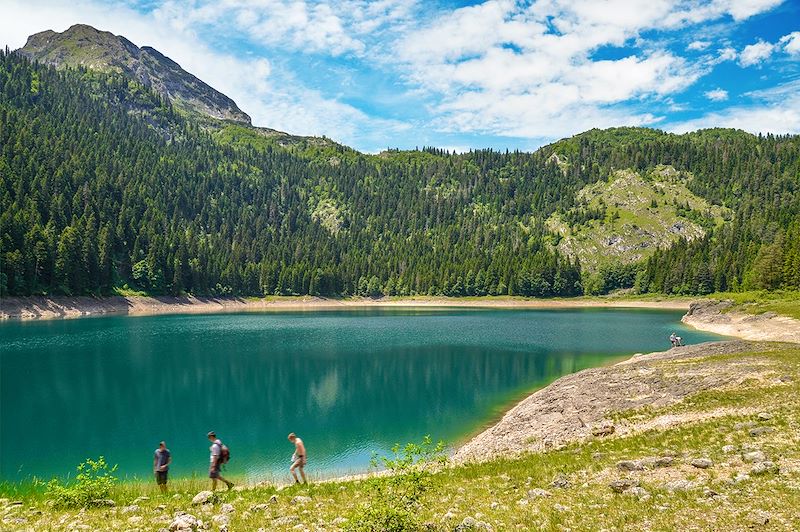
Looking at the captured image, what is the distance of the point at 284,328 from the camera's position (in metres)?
105

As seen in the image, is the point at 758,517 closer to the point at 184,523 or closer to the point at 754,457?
the point at 754,457

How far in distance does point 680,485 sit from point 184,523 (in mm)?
13903

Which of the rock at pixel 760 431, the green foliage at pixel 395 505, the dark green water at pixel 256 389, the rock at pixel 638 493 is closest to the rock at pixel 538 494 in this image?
the rock at pixel 638 493

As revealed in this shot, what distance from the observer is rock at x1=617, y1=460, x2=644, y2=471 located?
53.7 ft

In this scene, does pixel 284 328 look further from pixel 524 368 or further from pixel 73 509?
pixel 73 509

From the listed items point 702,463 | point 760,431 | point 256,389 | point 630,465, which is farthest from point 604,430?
point 256,389

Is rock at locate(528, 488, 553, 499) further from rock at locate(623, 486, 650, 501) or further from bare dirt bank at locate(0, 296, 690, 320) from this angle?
bare dirt bank at locate(0, 296, 690, 320)

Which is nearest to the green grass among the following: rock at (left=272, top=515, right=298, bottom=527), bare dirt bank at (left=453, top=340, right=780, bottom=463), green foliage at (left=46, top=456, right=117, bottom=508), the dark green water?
rock at (left=272, top=515, right=298, bottom=527)

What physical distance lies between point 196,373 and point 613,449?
46.4 m

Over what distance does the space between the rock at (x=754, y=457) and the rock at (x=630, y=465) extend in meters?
3.05

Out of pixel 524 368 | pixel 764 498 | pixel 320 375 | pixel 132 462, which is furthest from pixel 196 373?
pixel 764 498

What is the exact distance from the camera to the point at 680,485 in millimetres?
13695

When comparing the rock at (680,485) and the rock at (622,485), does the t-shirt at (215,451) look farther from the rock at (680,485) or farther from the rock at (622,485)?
the rock at (680,485)

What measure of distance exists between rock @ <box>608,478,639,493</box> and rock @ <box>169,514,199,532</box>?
12.0 meters
